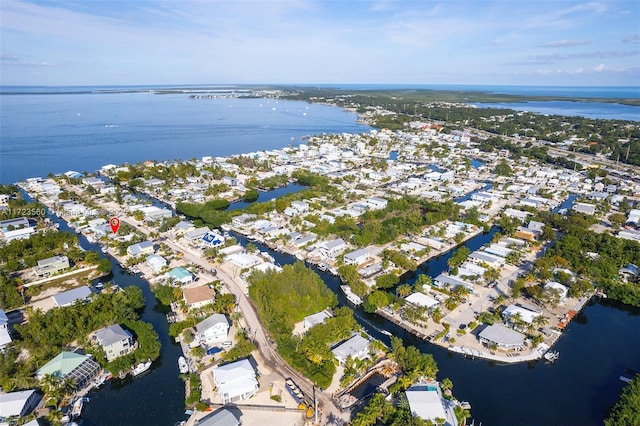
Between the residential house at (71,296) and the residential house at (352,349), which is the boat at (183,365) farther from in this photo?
the residential house at (71,296)

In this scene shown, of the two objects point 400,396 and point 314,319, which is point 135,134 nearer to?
point 314,319

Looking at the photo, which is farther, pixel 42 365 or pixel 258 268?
Answer: pixel 258 268

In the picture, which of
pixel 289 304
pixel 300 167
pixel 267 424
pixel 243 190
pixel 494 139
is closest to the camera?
pixel 267 424

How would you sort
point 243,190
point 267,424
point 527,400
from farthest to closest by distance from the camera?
point 243,190
point 527,400
point 267,424

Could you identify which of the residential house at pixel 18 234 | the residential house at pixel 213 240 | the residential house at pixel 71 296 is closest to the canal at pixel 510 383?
the residential house at pixel 71 296

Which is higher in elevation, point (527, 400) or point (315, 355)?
point (315, 355)

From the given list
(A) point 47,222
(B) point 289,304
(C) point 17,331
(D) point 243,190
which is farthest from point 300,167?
(C) point 17,331

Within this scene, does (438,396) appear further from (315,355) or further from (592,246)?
(592,246)
